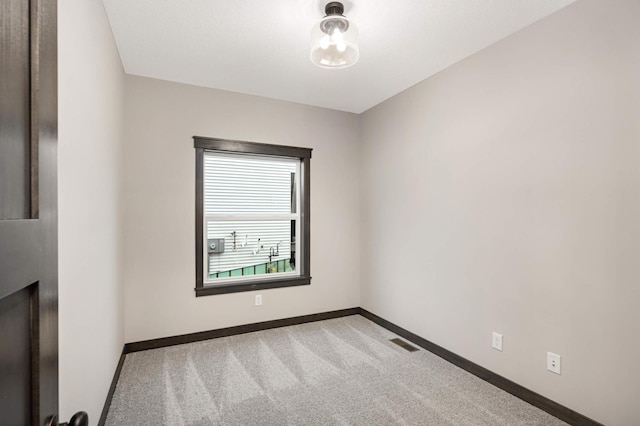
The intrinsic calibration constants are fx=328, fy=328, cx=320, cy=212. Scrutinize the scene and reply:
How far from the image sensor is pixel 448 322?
114 inches

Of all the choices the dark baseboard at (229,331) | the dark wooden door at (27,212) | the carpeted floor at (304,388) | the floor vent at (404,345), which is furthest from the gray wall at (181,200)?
the dark wooden door at (27,212)

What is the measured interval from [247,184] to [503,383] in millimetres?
2965

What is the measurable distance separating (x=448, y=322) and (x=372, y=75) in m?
2.35

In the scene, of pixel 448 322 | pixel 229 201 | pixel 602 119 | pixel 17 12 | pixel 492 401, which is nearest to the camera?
pixel 17 12

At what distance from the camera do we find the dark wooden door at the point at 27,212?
502 millimetres

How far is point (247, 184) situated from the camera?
12.1ft

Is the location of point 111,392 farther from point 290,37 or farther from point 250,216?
point 290,37

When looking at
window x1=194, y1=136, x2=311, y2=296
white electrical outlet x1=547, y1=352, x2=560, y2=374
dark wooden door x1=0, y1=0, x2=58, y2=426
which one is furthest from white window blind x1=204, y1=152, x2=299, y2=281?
dark wooden door x1=0, y1=0, x2=58, y2=426

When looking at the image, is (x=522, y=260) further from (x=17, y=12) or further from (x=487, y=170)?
(x=17, y=12)

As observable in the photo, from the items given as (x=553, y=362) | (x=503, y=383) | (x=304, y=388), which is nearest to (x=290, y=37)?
(x=304, y=388)

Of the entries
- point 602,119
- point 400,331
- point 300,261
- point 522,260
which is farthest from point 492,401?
point 300,261

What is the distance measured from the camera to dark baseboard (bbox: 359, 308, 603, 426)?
201cm

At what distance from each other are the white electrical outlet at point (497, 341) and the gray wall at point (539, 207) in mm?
36

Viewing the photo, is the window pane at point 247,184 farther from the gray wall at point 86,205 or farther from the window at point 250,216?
the gray wall at point 86,205
